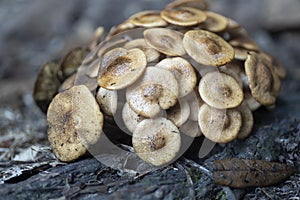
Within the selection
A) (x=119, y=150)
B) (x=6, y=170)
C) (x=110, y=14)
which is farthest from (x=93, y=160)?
(x=110, y=14)

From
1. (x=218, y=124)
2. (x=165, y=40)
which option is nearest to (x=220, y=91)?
(x=218, y=124)

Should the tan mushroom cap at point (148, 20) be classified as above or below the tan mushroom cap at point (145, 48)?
above

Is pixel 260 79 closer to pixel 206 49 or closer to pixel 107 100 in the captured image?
pixel 206 49

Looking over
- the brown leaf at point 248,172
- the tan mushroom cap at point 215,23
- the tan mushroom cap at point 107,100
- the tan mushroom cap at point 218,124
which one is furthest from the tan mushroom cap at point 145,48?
the brown leaf at point 248,172

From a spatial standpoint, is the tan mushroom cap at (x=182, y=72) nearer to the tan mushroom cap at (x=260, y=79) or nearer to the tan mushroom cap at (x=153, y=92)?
the tan mushroom cap at (x=153, y=92)

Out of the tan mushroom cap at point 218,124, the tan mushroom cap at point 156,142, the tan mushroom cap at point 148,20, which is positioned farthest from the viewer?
the tan mushroom cap at point 148,20
